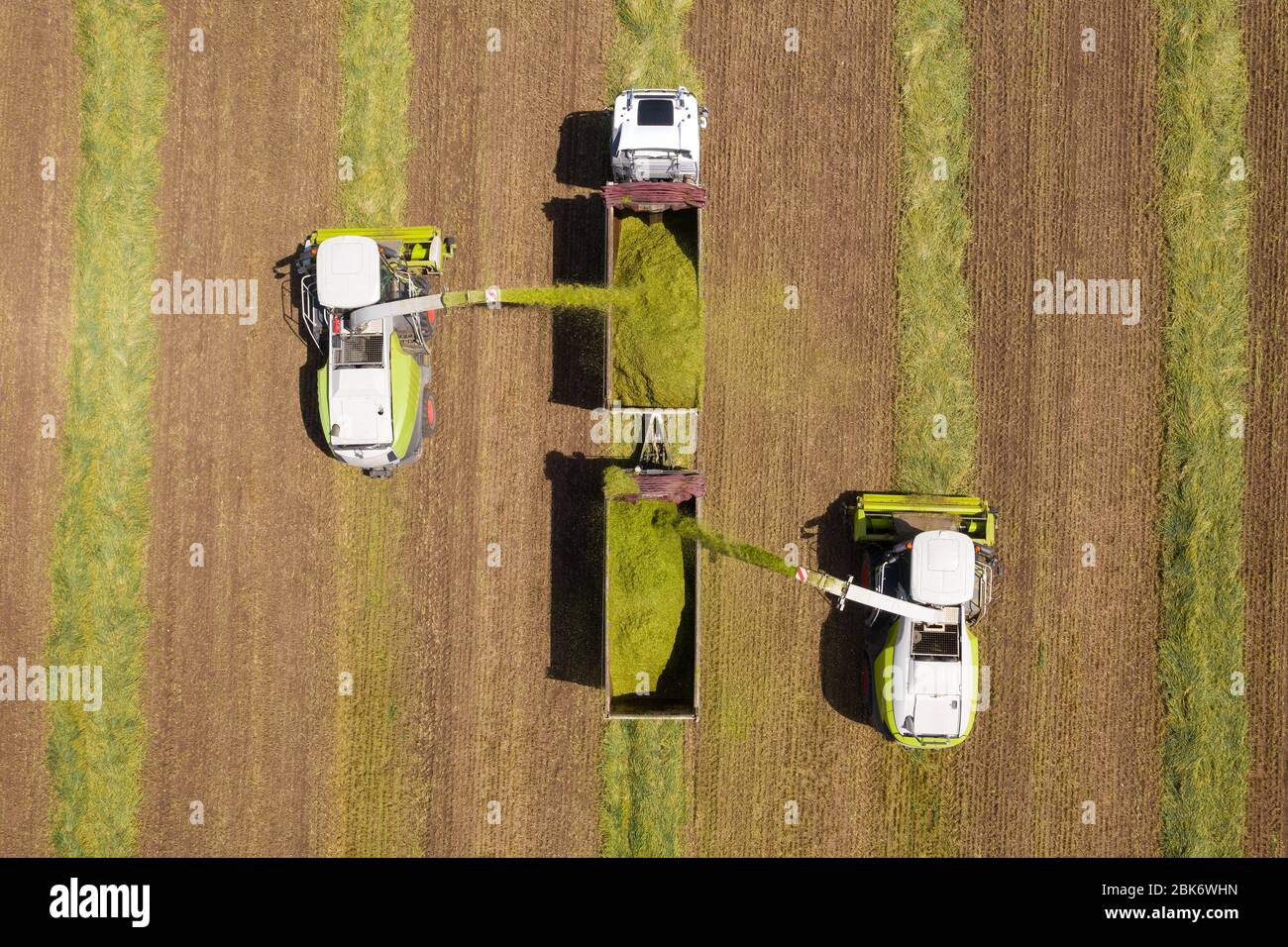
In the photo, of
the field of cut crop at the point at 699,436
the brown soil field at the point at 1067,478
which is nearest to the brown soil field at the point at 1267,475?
the field of cut crop at the point at 699,436

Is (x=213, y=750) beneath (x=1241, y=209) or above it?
beneath

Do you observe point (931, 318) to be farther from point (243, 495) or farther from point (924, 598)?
point (243, 495)

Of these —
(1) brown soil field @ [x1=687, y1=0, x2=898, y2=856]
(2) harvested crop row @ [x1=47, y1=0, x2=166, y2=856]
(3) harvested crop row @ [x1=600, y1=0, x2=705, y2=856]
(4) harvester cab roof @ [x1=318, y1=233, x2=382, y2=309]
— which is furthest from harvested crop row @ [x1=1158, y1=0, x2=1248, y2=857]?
(2) harvested crop row @ [x1=47, y1=0, x2=166, y2=856]

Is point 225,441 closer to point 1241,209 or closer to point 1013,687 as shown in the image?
point 1013,687

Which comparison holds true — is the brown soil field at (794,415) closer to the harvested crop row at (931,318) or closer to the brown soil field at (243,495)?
the harvested crop row at (931,318)
